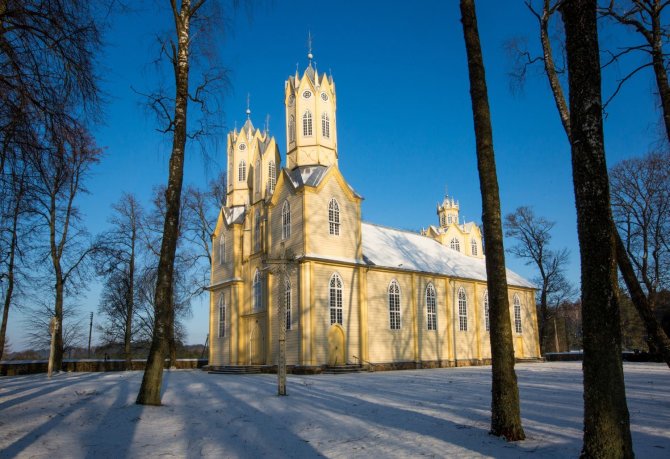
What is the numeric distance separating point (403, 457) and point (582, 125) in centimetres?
483

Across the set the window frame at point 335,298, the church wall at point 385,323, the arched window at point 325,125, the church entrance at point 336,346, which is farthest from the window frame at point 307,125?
the church entrance at point 336,346

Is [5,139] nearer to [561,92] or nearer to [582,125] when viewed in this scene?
[582,125]

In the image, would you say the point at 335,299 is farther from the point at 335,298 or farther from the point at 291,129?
the point at 291,129

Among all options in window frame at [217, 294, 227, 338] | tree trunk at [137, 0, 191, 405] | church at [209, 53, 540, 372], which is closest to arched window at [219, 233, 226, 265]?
church at [209, 53, 540, 372]

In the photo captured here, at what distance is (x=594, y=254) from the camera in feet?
19.4

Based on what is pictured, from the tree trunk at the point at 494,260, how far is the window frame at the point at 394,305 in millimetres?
22461

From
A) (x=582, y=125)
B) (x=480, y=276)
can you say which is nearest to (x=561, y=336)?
(x=480, y=276)

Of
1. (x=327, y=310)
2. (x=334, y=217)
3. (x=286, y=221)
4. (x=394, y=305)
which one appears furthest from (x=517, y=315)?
Result: (x=286, y=221)

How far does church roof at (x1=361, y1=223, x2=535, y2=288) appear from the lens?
32.5 meters

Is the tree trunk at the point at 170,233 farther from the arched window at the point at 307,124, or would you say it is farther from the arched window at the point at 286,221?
the arched window at the point at 307,124

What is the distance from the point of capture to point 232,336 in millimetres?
32625

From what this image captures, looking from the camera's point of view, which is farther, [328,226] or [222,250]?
[222,250]

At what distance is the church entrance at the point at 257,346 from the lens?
31.3m

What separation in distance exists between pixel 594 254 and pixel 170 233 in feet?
31.2
